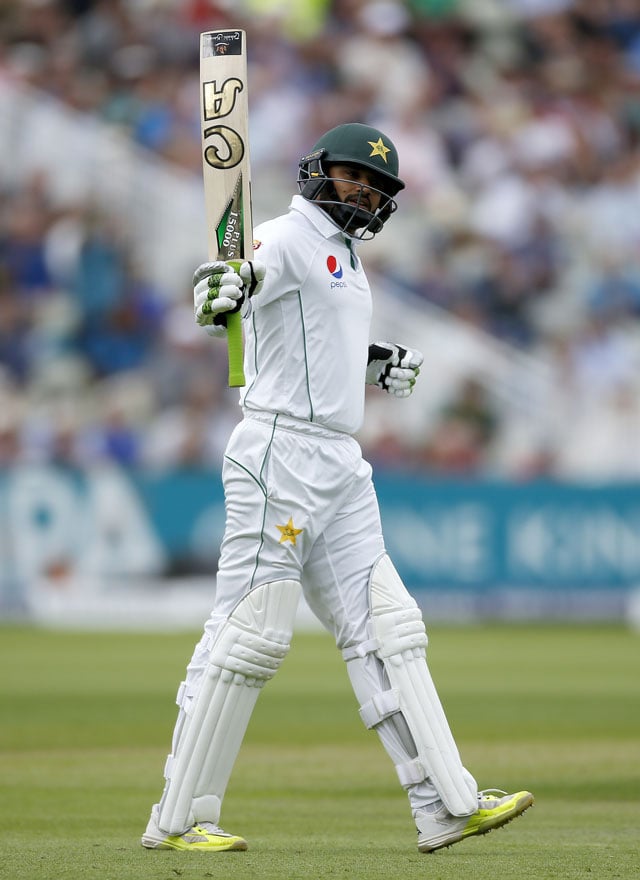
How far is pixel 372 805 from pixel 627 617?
9375 millimetres

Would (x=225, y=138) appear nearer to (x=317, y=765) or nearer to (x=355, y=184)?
(x=355, y=184)

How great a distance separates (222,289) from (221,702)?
1.08 metres

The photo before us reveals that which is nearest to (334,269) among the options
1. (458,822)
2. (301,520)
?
(301,520)

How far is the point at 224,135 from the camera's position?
4.22 meters

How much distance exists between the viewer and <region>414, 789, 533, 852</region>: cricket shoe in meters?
4.14

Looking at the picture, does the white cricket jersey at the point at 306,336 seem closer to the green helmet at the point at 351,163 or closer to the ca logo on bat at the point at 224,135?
the green helmet at the point at 351,163

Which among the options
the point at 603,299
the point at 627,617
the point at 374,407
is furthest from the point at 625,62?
the point at 627,617

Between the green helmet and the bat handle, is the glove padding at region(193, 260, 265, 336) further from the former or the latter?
the green helmet

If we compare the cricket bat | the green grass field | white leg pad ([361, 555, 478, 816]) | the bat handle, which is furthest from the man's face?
the green grass field

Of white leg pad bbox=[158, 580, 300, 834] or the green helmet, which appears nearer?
white leg pad bbox=[158, 580, 300, 834]

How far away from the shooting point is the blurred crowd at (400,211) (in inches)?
583

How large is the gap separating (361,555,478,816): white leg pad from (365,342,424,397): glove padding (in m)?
0.64

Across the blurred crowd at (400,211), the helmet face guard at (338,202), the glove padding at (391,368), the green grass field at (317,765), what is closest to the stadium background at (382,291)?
the blurred crowd at (400,211)

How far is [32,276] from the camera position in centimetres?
1540
